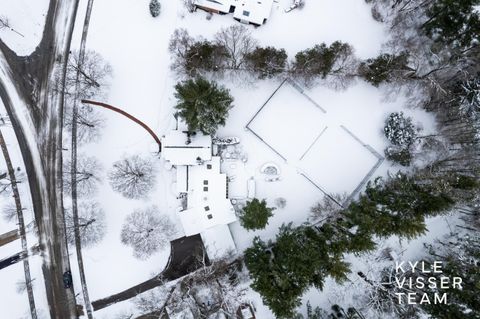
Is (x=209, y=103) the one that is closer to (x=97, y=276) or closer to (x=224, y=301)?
(x=224, y=301)

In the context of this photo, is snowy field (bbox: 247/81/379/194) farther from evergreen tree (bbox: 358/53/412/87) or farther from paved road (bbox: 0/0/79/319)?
paved road (bbox: 0/0/79/319)

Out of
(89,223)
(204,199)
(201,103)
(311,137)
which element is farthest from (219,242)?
(311,137)

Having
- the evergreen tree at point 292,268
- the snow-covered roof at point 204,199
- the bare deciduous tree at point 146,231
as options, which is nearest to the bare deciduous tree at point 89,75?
the snow-covered roof at point 204,199

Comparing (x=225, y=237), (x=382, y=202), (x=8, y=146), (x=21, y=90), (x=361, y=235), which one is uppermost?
(x=21, y=90)

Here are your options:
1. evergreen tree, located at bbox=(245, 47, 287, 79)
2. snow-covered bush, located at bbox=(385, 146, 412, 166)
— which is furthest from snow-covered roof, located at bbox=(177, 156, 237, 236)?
snow-covered bush, located at bbox=(385, 146, 412, 166)

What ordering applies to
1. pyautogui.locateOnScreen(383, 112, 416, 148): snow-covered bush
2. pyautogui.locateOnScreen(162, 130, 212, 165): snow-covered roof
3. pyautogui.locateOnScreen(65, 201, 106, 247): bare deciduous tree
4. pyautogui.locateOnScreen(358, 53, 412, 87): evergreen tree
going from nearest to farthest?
pyautogui.locateOnScreen(162, 130, 212, 165): snow-covered roof → pyautogui.locateOnScreen(358, 53, 412, 87): evergreen tree → pyautogui.locateOnScreen(383, 112, 416, 148): snow-covered bush → pyautogui.locateOnScreen(65, 201, 106, 247): bare deciduous tree

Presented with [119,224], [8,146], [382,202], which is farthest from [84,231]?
[382,202]
